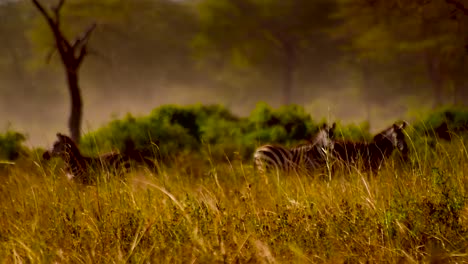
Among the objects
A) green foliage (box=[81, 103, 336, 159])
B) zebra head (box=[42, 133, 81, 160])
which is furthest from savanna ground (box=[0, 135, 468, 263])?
green foliage (box=[81, 103, 336, 159])

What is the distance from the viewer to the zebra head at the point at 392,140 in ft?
28.3

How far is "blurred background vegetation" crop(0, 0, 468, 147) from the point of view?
37.2m

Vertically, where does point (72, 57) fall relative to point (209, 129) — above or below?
above

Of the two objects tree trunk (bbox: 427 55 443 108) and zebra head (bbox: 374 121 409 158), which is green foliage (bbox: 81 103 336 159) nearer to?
zebra head (bbox: 374 121 409 158)

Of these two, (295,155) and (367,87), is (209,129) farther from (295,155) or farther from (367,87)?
(367,87)

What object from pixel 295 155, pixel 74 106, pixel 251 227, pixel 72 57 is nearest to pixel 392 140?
pixel 295 155

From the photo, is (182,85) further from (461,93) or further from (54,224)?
(54,224)

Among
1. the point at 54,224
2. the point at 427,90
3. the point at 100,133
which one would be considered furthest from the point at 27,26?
the point at 54,224

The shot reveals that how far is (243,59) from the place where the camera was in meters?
42.1

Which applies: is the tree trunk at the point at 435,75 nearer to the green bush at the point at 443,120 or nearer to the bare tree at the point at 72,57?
the green bush at the point at 443,120

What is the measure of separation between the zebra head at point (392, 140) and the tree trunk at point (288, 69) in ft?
104

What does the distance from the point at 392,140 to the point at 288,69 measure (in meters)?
33.5

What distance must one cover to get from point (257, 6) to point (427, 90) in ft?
39.0

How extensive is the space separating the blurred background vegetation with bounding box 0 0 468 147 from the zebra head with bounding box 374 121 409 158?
53.7 feet
